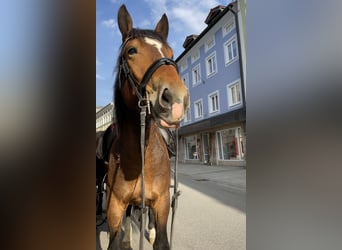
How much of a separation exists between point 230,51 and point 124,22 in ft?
0.91

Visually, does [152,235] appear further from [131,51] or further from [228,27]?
[228,27]

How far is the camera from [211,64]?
72 cm

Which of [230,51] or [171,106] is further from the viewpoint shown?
[230,51]

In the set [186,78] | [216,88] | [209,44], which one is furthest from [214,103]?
[186,78]

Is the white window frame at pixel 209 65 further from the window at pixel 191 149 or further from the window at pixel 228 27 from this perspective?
the window at pixel 191 149

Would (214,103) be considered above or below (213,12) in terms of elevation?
below

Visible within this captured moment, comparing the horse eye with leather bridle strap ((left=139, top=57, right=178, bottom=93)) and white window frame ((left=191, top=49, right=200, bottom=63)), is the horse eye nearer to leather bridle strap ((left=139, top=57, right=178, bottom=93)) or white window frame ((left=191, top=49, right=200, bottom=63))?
leather bridle strap ((left=139, top=57, right=178, bottom=93))

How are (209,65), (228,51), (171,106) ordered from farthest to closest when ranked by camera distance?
(209,65) → (228,51) → (171,106)

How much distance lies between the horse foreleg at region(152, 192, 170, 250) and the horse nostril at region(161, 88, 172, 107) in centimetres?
28

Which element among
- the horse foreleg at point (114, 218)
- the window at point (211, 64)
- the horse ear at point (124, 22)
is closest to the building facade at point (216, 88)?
the window at point (211, 64)

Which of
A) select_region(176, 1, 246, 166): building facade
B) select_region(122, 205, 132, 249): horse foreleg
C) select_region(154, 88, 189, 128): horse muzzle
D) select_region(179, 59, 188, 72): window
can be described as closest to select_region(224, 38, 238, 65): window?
select_region(176, 1, 246, 166): building facade
